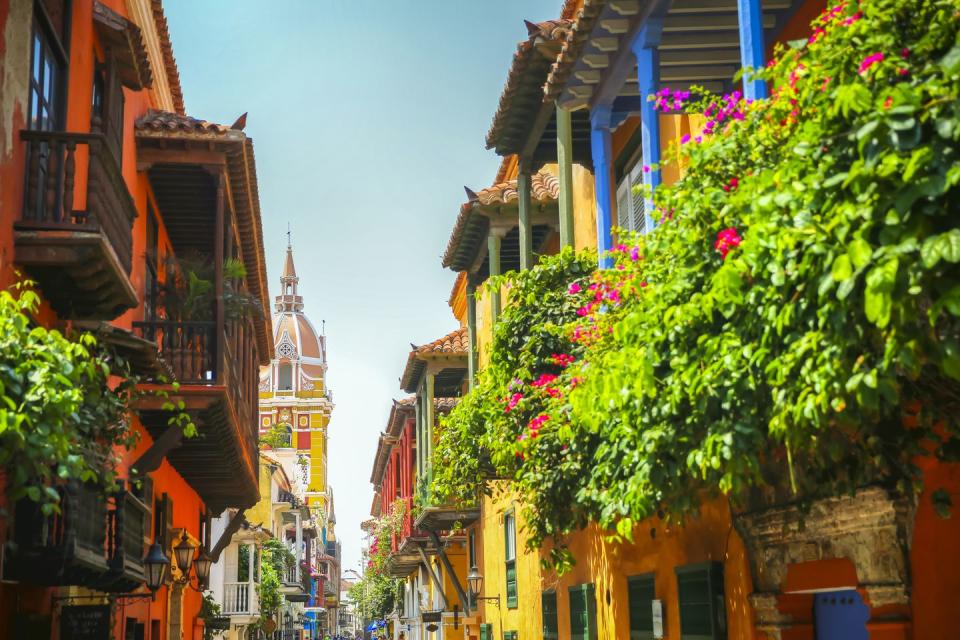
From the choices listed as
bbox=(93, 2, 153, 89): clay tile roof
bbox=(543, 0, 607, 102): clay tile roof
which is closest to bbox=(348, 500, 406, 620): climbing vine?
bbox=(93, 2, 153, 89): clay tile roof

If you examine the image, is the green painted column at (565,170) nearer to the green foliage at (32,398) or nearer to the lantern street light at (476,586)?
the green foliage at (32,398)

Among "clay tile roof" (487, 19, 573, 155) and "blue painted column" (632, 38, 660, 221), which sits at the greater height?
"clay tile roof" (487, 19, 573, 155)

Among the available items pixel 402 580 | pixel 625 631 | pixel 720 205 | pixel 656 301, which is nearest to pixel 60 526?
pixel 656 301

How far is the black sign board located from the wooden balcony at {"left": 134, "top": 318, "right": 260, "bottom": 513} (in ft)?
7.35

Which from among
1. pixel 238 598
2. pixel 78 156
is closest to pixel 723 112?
pixel 78 156

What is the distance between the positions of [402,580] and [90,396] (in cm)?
4705

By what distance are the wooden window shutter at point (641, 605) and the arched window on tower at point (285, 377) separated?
313 ft

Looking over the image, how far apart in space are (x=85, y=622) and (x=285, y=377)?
9846 cm

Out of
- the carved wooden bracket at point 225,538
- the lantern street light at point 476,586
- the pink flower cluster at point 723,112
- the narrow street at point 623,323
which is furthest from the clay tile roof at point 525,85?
the lantern street light at point 476,586

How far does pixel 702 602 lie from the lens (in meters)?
11.1

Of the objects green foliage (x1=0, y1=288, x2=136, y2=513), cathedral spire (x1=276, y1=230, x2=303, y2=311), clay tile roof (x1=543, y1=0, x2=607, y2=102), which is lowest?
green foliage (x1=0, y1=288, x2=136, y2=513)

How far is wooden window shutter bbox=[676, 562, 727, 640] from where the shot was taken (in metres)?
10.7

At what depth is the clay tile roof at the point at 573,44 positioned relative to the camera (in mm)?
11328

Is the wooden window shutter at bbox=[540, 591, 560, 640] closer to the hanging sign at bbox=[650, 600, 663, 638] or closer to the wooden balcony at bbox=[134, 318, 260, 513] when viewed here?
the wooden balcony at bbox=[134, 318, 260, 513]
